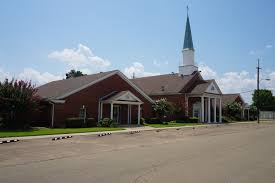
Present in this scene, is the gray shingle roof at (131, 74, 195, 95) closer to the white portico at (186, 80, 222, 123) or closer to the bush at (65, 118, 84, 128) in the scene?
the white portico at (186, 80, 222, 123)

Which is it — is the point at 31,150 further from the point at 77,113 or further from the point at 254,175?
the point at 77,113

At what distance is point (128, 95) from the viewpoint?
101 ft

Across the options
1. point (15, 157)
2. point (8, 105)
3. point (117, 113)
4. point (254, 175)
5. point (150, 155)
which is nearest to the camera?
point (254, 175)

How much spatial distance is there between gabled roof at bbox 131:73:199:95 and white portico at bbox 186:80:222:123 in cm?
190

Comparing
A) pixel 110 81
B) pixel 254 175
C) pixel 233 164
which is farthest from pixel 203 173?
pixel 110 81

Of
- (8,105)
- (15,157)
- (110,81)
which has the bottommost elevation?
(15,157)

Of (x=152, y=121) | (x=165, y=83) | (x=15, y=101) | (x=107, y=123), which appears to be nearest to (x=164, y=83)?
(x=165, y=83)

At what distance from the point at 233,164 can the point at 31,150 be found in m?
7.94

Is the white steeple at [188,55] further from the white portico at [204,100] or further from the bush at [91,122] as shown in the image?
the bush at [91,122]

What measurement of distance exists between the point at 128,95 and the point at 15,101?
12154mm

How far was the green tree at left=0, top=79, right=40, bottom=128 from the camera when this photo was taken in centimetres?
2209

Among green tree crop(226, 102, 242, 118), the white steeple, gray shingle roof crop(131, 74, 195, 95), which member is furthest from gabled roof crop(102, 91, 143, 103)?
green tree crop(226, 102, 242, 118)

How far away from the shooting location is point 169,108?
118 ft

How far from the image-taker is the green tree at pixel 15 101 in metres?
22.1
